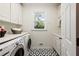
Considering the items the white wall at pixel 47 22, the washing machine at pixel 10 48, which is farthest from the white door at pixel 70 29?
the white wall at pixel 47 22

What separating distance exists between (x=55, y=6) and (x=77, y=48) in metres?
3.93

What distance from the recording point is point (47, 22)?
A: 199 inches

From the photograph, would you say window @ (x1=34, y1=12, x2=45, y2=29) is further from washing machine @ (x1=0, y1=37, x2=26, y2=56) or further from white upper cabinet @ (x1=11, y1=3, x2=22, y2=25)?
washing machine @ (x1=0, y1=37, x2=26, y2=56)

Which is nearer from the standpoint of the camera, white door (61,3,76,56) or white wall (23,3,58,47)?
white door (61,3,76,56)

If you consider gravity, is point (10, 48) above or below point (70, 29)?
below

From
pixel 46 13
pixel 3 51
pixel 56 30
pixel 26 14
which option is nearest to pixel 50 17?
pixel 46 13

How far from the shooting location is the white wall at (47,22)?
198 inches

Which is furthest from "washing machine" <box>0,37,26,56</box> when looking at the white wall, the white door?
the white wall

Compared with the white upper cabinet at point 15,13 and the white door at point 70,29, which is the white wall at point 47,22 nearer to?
the white upper cabinet at point 15,13

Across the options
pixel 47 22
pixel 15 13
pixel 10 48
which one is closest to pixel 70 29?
pixel 10 48

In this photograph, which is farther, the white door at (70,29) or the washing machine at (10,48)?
the white door at (70,29)

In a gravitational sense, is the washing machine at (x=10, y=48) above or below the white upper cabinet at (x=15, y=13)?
below

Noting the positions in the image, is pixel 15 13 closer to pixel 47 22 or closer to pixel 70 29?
pixel 47 22

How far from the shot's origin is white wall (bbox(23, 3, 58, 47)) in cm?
502
